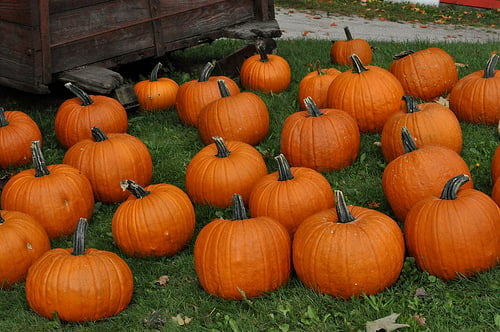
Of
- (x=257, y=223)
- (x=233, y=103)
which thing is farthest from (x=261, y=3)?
(x=257, y=223)

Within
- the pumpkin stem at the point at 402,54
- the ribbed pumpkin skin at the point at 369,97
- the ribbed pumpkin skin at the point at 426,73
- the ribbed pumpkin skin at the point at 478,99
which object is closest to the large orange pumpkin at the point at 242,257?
the ribbed pumpkin skin at the point at 369,97

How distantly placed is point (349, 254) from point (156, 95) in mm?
4029

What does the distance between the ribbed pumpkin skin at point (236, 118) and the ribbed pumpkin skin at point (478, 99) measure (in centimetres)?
177

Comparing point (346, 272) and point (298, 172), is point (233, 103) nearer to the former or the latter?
point (298, 172)

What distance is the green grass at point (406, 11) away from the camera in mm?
13359

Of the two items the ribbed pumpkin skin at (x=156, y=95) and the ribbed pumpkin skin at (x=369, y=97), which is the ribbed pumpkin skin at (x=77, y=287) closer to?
the ribbed pumpkin skin at (x=369, y=97)

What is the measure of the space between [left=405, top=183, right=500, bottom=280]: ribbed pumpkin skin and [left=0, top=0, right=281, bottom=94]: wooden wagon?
445cm

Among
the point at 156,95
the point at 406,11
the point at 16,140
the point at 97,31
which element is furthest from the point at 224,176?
the point at 406,11

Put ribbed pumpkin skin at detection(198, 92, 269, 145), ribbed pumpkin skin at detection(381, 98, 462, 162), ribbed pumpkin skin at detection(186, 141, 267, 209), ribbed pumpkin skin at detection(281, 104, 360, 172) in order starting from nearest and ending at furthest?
ribbed pumpkin skin at detection(186, 141, 267, 209) → ribbed pumpkin skin at detection(381, 98, 462, 162) → ribbed pumpkin skin at detection(281, 104, 360, 172) → ribbed pumpkin skin at detection(198, 92, 269, 145)

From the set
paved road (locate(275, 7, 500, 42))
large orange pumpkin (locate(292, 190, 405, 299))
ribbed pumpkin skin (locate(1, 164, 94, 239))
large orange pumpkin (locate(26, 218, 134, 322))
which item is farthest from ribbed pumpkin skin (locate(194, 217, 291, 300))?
paved road (locate(275, 7, 500, 42))

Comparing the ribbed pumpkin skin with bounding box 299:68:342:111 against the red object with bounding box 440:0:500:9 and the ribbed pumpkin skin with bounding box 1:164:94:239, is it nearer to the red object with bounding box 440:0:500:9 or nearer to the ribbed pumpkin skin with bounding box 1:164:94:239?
the ribbed pumpkin skin with bounding box 1:164:94:239

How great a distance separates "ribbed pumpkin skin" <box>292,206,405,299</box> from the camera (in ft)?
11.8

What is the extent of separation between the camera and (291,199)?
168 inches

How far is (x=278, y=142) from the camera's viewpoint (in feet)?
19.7
